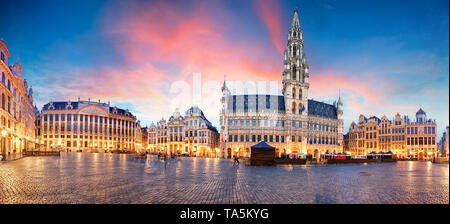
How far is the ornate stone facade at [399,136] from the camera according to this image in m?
74.9

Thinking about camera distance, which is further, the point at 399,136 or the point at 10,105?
the point at 399,136

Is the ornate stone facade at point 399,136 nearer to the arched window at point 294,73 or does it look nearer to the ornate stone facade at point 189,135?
the arched window at point 294,73

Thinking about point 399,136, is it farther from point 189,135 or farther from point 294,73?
point 189,135

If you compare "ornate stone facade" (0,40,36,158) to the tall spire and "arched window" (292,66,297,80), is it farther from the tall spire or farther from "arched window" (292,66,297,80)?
the tall spire

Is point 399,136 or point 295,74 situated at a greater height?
point 295,74

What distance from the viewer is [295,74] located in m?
71.4

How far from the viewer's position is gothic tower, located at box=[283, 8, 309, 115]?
227 ft

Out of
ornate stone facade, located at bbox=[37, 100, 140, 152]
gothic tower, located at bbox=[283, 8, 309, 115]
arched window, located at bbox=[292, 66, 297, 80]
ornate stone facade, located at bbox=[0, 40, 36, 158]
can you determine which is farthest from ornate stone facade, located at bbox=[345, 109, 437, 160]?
ornate stone facade, located at bbox=[37, 100, 140, 152]

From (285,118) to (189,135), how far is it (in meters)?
33.8

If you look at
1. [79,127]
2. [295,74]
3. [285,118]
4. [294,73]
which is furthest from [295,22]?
[79,127]

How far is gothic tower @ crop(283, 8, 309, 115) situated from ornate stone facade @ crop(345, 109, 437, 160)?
100 feet

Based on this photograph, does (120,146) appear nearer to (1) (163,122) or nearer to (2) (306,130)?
(1) (163,122)

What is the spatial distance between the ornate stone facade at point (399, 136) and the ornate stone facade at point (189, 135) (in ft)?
164
